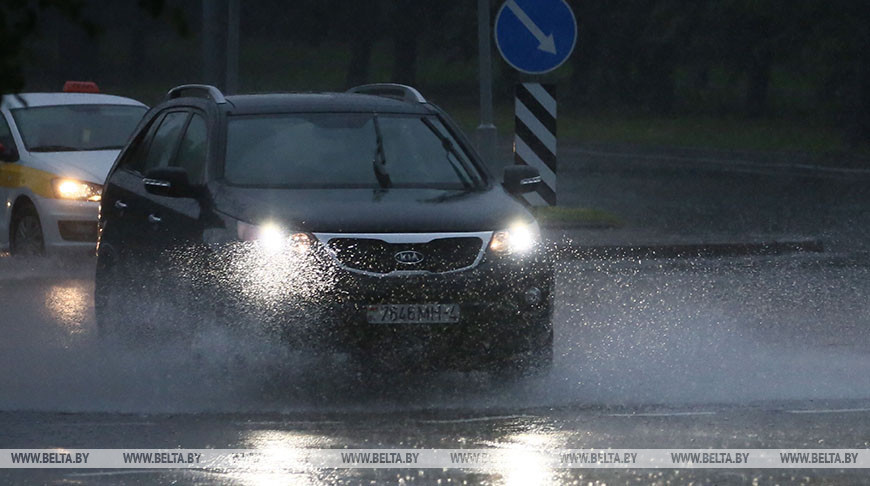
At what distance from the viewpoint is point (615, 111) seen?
199 feet

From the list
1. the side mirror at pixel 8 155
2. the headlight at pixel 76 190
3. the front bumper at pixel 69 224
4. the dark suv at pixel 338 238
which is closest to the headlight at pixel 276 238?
the dark suv at pixel 338 238

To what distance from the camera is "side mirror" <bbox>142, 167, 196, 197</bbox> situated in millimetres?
10031

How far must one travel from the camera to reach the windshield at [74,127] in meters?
16.6

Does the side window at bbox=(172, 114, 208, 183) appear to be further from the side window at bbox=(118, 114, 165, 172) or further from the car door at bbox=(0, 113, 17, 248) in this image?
the car door at bbox=(0, 113, 17, 248)

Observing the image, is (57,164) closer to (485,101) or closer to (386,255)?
(485,101)

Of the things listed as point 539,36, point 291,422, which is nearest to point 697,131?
point 539,36

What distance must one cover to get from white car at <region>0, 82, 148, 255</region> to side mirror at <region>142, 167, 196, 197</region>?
537cm

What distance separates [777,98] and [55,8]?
64.4 meters

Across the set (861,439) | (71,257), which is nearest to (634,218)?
(71,257)

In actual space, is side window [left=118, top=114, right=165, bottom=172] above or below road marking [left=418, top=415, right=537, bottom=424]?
above

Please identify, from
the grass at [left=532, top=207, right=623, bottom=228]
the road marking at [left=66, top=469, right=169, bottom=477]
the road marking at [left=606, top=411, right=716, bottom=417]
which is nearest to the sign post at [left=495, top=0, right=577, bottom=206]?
the grass at [left=532, top=207, right=623, bottom=228]

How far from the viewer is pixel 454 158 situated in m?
10.6

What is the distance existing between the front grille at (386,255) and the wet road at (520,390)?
1.93 ft

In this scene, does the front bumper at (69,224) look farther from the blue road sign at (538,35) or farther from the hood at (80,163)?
the blue road sign at (538,35)
